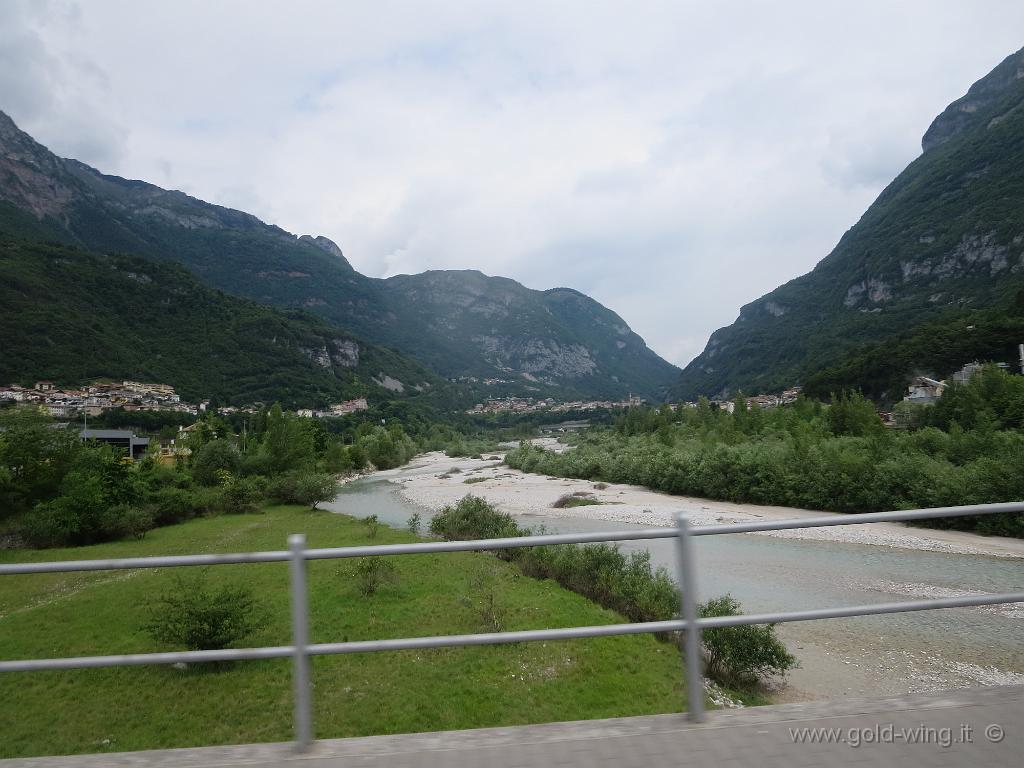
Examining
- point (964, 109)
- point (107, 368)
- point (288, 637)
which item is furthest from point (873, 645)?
point (964, 109)

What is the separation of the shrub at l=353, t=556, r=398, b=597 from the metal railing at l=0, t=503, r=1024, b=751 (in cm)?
618

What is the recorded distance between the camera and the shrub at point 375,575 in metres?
9.64

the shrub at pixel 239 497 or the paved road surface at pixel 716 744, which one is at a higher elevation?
the paved road surface at pixel 716 744

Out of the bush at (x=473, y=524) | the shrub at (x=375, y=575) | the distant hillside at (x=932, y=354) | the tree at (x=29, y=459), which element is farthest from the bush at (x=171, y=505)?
the distant hillside at (x=932, y=354)

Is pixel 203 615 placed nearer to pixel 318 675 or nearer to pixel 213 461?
pixel 318 675

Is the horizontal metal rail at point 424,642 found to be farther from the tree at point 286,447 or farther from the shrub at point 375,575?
the tree at point 286,447

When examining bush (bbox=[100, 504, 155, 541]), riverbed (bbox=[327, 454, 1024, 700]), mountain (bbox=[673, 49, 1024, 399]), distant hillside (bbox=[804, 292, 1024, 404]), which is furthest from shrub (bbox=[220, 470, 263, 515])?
mountain (bbox=[673, 49, 1024, 399])

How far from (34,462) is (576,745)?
32771mm

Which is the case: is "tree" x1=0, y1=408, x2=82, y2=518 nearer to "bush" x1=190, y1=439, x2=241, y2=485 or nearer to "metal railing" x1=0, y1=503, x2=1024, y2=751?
"bush" x1=190, y1=439, x2=241, y2=485

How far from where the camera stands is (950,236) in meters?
122

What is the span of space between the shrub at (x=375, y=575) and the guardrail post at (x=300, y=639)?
20.4ft

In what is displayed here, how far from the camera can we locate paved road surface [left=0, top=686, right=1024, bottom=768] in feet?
8.84

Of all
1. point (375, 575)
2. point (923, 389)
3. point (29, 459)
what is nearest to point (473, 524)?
point (375, 575)

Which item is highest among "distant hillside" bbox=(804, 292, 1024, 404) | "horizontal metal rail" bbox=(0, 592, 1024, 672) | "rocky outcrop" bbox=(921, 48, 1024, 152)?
"rocky outcrop" bbox=(921, 48, 1024, 152)
